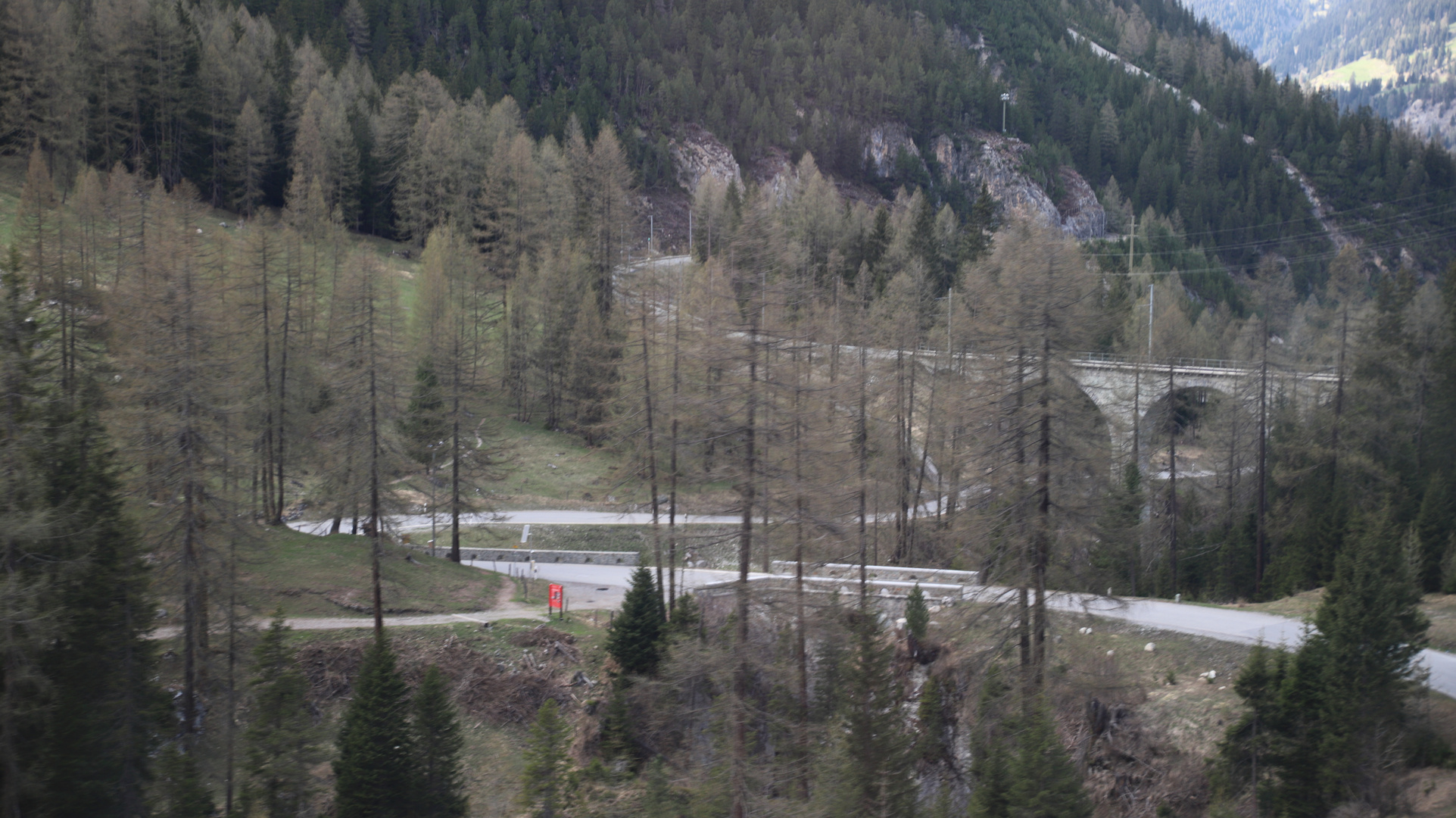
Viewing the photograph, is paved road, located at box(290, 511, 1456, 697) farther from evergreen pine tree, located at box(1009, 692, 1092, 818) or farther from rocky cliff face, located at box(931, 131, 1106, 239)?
rocky cliff face, located at box(931, 131, 1106, 239)

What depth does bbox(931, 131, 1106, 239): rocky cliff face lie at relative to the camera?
126125 millimetres

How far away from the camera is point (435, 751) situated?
63.8ft

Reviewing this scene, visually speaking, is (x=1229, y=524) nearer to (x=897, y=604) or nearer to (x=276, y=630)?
(x=897, y=604)

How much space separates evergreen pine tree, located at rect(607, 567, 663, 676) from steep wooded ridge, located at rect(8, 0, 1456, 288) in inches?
1839

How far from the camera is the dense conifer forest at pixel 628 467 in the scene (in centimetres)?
1678

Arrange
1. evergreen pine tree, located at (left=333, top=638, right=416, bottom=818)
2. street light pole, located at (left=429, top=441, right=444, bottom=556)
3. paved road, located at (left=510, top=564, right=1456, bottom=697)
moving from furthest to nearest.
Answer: street light pole, located at (left=429, top=441, right=444, bottom=556), paved road, located at (left=510, top=564, right=1456, bottom=697), evergreen pine tree, located at (left=333, top=638, right=416, bottom=818)

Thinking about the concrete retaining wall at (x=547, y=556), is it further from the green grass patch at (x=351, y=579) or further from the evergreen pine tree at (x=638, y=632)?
the evergreen pine tree at (x=638, y=632)

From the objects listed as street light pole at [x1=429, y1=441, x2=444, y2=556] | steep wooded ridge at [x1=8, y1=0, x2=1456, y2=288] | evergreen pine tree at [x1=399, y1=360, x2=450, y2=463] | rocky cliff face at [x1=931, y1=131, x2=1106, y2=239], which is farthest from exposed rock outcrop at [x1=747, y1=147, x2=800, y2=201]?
street light pole at [x1=429, y1=441, x2=444, y2=556]

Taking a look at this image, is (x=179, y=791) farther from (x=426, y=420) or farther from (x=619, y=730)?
(x=426, y=420)

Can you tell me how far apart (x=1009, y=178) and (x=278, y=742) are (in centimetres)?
12947

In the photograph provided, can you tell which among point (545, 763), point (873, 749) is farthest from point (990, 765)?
point (545, 763)

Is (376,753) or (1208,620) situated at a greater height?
(1208,620)

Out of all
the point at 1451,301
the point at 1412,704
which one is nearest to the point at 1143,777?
the point at 1412,704

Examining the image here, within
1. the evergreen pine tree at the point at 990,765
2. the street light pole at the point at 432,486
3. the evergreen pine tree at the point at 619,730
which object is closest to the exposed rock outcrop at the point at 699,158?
the street light pole at the point at 432,486
